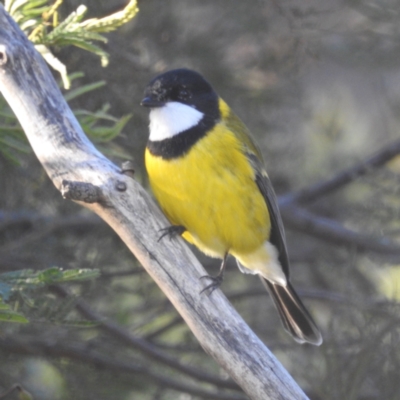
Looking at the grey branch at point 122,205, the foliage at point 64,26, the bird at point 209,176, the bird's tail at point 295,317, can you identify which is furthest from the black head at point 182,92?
the bird's tail at point 295,317

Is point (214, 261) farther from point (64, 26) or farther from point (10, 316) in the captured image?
point (10, 316)

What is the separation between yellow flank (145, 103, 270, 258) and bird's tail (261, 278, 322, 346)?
0.59m

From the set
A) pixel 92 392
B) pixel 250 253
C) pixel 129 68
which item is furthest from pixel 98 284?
pixel 129 68

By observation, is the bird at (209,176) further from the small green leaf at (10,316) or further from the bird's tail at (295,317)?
the small green leaf at (10,316)

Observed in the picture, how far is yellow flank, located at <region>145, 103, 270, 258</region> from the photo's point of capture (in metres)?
3.48

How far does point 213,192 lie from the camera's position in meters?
3.49

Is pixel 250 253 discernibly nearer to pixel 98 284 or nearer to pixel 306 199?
pixel 98 284

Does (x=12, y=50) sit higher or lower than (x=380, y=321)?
higher

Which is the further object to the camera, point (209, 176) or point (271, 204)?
point (271, 204)

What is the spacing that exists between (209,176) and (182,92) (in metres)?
0.54

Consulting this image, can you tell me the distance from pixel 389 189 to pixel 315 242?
44.3 inches

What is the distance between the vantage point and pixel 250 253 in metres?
3.97

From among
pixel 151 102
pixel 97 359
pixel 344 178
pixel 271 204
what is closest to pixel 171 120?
pixel 151 102

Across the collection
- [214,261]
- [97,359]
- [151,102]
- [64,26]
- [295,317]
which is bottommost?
[214,261]
